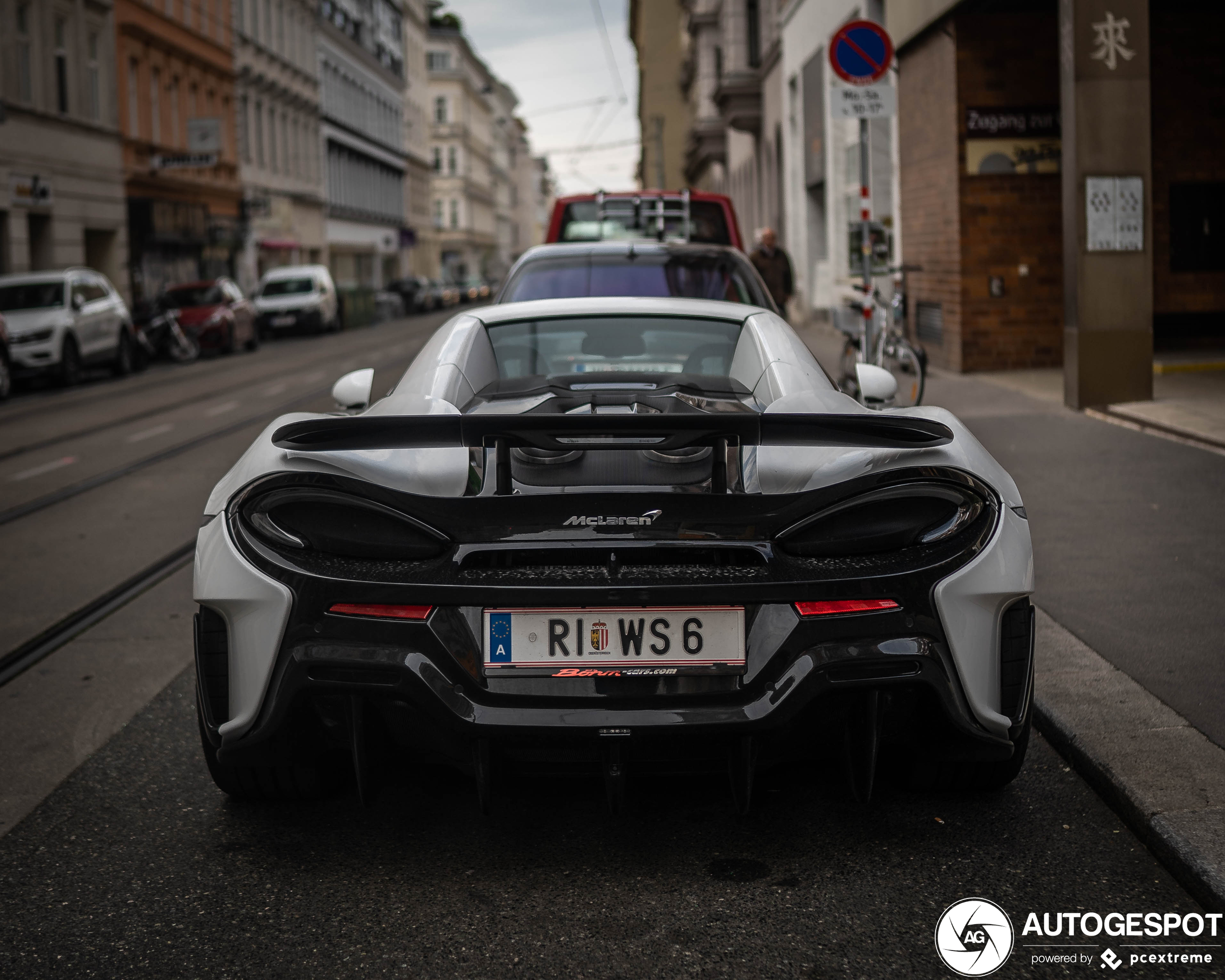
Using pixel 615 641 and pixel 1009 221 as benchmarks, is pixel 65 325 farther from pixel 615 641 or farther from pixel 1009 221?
pixel 615 641

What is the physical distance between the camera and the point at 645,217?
41.6ft

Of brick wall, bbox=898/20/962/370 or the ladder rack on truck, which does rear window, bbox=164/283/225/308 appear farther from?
the ladder rack on truck

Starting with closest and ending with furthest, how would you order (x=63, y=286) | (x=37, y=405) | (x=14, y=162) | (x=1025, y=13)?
(x=1025, y=13)
(x=37, y=405)
(x=63, y=286)
(x=14, y=162)

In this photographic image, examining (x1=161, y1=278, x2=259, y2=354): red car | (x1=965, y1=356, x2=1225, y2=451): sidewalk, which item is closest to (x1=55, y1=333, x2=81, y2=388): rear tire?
(x1=161, y1=278, x2=259, y2=354): red car

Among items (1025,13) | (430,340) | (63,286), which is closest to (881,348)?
(1025,13)

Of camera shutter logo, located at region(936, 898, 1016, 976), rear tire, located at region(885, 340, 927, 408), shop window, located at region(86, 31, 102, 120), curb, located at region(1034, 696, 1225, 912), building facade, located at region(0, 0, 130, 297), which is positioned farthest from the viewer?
shop window, located at region(86, 31, 102, 120)

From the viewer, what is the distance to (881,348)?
1291 cm

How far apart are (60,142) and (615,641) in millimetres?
34305

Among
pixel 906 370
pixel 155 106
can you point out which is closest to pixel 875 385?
pixel 906 370

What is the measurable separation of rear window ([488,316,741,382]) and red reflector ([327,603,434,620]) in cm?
158

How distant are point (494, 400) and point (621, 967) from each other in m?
1.81

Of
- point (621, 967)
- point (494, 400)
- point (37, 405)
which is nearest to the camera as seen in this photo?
point (621, 967)

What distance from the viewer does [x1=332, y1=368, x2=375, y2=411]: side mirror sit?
4598 mm

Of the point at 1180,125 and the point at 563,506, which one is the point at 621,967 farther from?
the point at 1180,125
